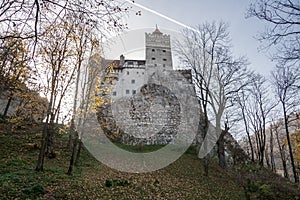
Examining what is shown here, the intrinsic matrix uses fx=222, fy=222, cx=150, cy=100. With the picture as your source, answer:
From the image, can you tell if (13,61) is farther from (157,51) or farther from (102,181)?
(157,51)

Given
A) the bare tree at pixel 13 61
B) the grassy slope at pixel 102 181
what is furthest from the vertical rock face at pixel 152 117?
the bare tree at pixel 13 61

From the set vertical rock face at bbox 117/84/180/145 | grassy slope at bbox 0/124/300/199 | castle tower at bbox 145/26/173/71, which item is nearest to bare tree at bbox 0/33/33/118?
grassy slope at bbox 0/124/300/199

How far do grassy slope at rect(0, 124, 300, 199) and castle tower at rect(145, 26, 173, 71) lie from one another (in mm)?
31173

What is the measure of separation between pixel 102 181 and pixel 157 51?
40.0 metres

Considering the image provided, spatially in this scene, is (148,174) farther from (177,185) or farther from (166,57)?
(166,57)

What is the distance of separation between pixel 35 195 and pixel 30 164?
14.8 feet

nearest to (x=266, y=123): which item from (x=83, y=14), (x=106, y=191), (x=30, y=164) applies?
(x=106, y=191)

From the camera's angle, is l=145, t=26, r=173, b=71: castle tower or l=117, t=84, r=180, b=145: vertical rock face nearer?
l=117, t=84, r=180, b=145: vertical rock face

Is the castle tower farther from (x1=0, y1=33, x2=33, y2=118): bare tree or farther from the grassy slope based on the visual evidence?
(x1=0, y1=33, x2=33, y2=118): bare tree

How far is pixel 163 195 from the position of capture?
8812mm

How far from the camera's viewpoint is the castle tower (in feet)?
149

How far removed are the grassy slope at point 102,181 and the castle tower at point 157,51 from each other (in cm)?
3117

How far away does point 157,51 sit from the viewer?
46.8 m

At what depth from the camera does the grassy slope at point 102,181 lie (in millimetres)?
7027
